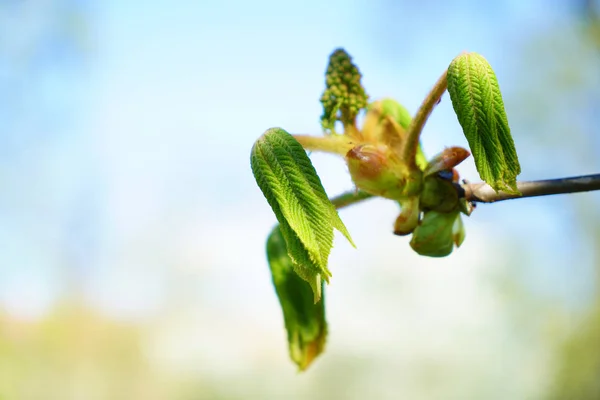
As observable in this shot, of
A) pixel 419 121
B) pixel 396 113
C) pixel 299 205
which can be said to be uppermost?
pixel 396 113

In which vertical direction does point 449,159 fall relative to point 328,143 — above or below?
below

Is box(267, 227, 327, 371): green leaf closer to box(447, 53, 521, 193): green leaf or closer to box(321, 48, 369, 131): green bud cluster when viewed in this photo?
box(321, 48, 369, 131): green bud cluster

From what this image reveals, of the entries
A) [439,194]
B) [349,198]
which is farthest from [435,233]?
[349,198]

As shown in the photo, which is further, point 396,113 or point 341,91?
point 396,113

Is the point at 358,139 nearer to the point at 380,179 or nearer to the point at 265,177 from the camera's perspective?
the point at 380,179

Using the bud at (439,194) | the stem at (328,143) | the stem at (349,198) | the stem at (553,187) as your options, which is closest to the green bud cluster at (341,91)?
the stem at (328,143)

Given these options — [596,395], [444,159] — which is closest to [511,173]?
[444,159]

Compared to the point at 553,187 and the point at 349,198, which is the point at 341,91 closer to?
the point at 349,198
